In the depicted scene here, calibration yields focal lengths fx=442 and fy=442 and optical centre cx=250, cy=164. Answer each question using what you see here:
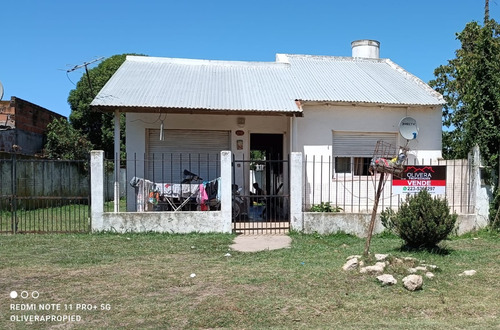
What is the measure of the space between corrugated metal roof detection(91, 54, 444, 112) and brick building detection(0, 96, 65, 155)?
22.2 feet

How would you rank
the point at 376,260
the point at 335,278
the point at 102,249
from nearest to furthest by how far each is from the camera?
the point at 335,278, the point at 376,260, the point at 102,249

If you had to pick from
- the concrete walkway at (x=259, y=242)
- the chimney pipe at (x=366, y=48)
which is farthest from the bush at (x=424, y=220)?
the chimney pipe at (x=366, y=48)

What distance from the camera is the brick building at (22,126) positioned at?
58.6ft

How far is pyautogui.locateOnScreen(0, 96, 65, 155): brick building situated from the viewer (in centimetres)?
1786

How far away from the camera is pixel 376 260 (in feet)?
21.6

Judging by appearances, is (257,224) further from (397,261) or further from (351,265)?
(397,261)

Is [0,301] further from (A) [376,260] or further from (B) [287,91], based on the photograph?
(B) [287,91]

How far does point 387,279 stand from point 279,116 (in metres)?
7.16

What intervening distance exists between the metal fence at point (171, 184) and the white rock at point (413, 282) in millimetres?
5701

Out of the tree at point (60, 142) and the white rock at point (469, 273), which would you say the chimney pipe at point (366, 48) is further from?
the tree at point (60, 142)

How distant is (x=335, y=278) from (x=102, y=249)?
449 centimetres

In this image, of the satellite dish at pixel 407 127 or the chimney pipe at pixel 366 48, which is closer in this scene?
the satellite dish at pixel 407 127

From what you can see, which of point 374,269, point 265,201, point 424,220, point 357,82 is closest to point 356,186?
point 265,201

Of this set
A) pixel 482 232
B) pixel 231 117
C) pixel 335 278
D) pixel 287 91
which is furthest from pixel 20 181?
pixel 482 232
